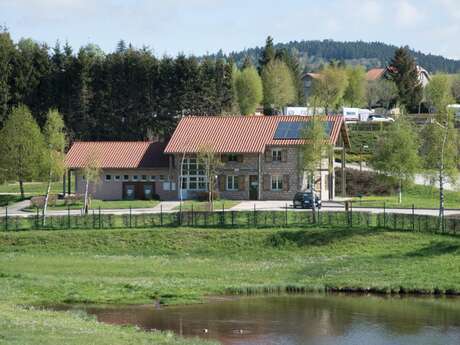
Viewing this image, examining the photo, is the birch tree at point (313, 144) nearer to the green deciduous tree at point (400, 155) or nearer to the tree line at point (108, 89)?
the green deciduous tree at point (400, 155)

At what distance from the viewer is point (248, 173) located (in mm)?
77250

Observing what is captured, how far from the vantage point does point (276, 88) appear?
126 metres

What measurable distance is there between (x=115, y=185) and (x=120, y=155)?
2.82 metres

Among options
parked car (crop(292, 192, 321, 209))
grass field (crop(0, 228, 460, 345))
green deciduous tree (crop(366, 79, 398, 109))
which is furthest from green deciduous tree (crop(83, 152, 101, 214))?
green deciduous tree (crop(366, 79, 398, 109))

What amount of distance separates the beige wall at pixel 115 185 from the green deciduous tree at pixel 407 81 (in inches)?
2357

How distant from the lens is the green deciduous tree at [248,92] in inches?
4781

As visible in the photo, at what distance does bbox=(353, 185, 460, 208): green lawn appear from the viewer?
2749 inches

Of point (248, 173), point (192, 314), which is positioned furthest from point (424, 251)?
point (248, 173)

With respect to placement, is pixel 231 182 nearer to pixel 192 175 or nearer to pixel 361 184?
pixel 192 175

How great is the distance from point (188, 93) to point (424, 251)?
53.0m

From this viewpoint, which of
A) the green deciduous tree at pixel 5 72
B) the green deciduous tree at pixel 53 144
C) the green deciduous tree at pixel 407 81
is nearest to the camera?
the green deciduous tree at pixel 53 144

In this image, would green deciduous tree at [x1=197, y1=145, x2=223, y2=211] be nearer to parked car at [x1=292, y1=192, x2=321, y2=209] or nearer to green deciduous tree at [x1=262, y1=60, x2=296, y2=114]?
parked car at [x1=292, y1=192, x2=321, y2=209]

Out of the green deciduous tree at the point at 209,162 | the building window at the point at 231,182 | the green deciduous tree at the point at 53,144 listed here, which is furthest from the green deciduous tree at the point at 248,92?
the green deciduous tree at the point at 53,144

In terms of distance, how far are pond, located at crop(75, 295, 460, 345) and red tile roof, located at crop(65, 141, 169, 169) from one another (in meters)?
39.5
